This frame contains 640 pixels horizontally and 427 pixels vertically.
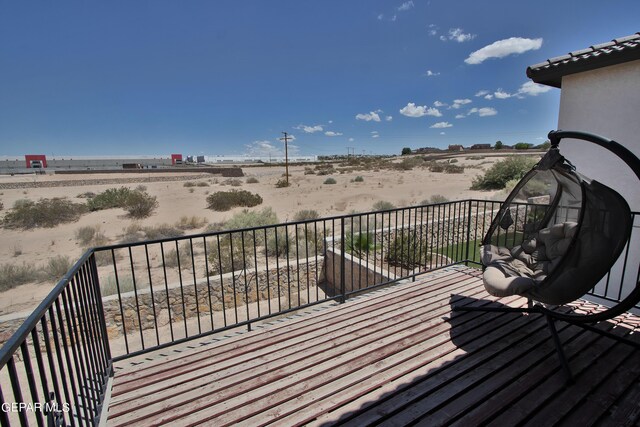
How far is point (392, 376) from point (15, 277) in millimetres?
8529

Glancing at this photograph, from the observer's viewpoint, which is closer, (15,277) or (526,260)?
(526,260)

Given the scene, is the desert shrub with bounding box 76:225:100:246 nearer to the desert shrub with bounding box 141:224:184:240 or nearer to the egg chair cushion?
the desert shrub with bounding box 141:224:184:240

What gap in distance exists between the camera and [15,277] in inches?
260

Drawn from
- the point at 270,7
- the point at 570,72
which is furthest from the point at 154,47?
the point at 570,72

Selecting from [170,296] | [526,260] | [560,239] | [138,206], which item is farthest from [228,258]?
[138,206]

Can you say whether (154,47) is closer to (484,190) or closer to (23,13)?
(23,13)

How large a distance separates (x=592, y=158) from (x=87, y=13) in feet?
31.6

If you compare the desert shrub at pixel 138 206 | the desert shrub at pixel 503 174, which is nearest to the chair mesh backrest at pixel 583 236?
the desert shrub at pixel 138 206

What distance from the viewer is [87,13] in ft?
21.3

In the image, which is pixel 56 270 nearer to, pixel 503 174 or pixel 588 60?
pixel 588 60

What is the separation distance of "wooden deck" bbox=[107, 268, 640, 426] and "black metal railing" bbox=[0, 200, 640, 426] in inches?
12.3

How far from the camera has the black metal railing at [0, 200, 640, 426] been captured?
4.72 ft

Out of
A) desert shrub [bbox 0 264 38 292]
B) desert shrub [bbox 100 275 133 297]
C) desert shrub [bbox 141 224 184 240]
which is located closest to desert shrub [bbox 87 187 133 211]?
desert shrub [bbox 141 224 184 240]

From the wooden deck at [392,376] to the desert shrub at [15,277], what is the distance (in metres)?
6.56
